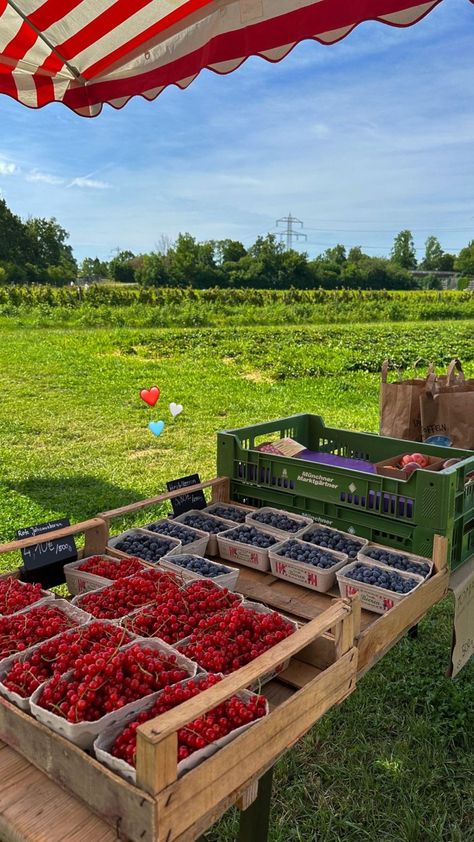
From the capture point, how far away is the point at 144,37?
240 cm

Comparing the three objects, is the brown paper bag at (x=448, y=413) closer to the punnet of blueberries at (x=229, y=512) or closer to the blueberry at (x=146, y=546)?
the punnet of blueberries at (x=229, y=512)

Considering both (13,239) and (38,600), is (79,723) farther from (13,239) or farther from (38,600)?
(13,239)

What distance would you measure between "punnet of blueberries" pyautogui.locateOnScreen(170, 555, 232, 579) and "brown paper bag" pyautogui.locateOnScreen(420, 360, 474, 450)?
134 centimetres

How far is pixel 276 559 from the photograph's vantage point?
74.6 inches

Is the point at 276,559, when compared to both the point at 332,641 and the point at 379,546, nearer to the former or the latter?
the point at 379,546

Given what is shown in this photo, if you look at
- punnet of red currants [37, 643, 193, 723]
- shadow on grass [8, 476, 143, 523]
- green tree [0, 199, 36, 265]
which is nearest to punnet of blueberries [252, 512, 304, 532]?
punnet of red currants [37, 643, 193, 723]

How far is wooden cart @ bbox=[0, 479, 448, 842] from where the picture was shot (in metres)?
0.90

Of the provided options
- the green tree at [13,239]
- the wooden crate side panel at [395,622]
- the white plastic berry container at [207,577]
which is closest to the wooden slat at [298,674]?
the wooden crate side panel at [395,622]

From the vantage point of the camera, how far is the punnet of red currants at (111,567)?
1722 mm

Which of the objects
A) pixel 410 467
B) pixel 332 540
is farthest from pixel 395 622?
pixel 410 467

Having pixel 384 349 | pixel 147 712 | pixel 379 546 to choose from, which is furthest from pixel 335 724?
pixel 384 349

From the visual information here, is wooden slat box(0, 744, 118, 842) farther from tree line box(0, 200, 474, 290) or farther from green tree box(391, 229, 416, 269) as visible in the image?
green tree box(391, 229, 416, 269)

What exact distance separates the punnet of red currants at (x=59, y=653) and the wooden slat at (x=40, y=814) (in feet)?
0.47

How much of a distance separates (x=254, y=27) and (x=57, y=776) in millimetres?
2365
